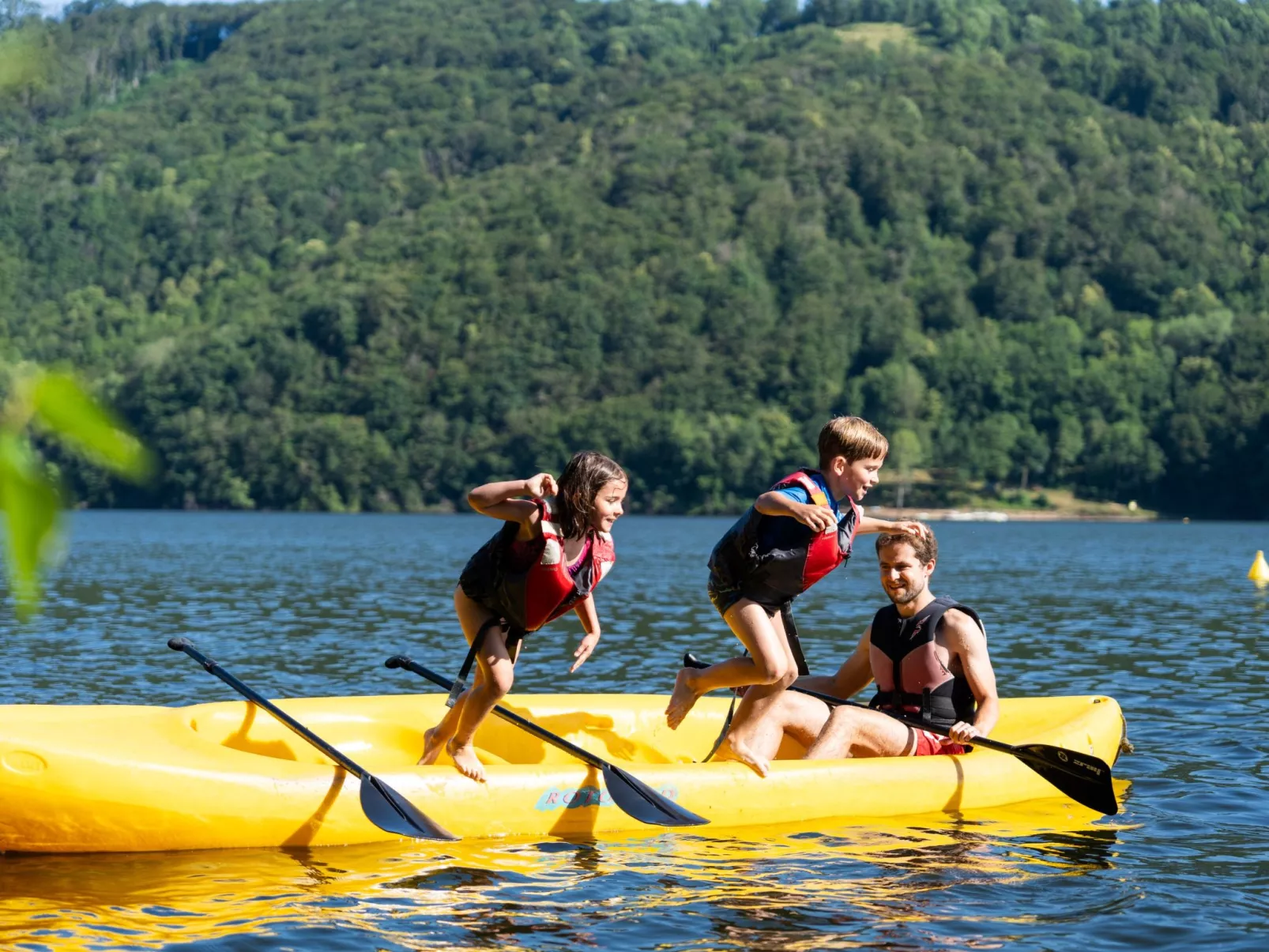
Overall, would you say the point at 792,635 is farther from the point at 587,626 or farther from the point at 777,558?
the point at 587,626

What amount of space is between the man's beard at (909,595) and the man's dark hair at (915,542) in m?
0.11

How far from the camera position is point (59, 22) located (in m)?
1.33

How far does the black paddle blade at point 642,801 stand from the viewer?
670 centimetres

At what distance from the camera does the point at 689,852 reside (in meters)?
6.65

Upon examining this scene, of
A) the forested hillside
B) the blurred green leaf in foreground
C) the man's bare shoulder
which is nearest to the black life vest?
the man's bare shoulder

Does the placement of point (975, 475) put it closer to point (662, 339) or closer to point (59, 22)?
point (662, 339)

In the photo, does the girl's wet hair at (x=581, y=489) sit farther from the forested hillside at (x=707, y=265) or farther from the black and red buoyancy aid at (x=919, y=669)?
the forested hillside at (x=707, y=265)

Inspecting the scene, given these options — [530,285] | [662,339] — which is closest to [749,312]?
[662,339]

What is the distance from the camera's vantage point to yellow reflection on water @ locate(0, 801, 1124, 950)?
5.53m

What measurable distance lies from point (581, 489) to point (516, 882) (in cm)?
144

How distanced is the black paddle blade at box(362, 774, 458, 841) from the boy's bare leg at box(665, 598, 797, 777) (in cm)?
115

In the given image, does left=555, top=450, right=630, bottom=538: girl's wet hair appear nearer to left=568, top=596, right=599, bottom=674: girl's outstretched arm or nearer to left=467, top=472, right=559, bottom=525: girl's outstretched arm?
left=467, top=472, right=559, bottom=525: girl's outstretched arm

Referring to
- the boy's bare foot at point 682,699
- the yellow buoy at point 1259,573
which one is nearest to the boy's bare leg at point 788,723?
the boy's bare foot at point 682,699

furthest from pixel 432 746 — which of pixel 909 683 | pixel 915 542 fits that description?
pixel 915 542
